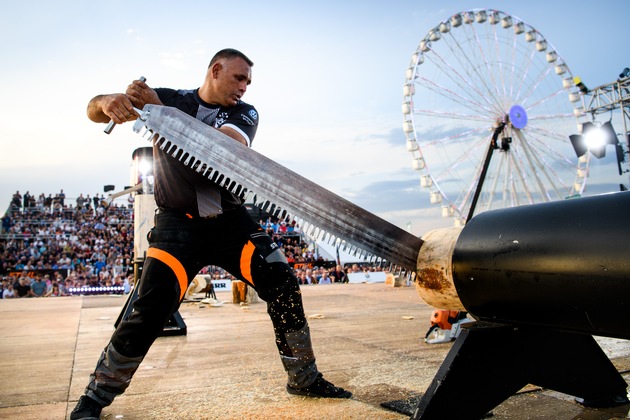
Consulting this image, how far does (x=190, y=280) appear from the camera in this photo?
2471 millimetres

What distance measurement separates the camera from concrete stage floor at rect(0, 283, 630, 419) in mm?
2273

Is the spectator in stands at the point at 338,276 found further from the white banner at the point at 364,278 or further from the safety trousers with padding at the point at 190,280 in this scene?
the safety trousers with padding at the point at 190,280

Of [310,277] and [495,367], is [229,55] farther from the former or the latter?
[310,277]

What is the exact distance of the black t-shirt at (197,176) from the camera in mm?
2502

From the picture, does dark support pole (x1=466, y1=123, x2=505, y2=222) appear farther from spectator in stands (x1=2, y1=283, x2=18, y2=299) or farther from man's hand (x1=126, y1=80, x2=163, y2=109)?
spectator in stands (x1=2, y1=283, x2=18, y2=299)

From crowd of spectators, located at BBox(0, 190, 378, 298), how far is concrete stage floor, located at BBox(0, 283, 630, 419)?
13.7 metres

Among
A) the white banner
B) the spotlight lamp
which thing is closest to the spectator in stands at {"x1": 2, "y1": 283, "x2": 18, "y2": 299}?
the white banner

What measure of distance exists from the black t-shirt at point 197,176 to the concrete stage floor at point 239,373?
1018 mm

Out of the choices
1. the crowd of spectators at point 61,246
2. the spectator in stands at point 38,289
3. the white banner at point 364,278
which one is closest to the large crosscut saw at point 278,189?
the crowd of spectators at point 61,246

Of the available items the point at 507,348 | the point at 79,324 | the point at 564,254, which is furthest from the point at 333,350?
the point at 79,324

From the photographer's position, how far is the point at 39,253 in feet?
75.0

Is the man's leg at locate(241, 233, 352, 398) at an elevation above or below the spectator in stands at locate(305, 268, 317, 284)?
above

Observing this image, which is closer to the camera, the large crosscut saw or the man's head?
the large crosscut saw

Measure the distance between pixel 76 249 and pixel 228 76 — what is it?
78.1 feet
